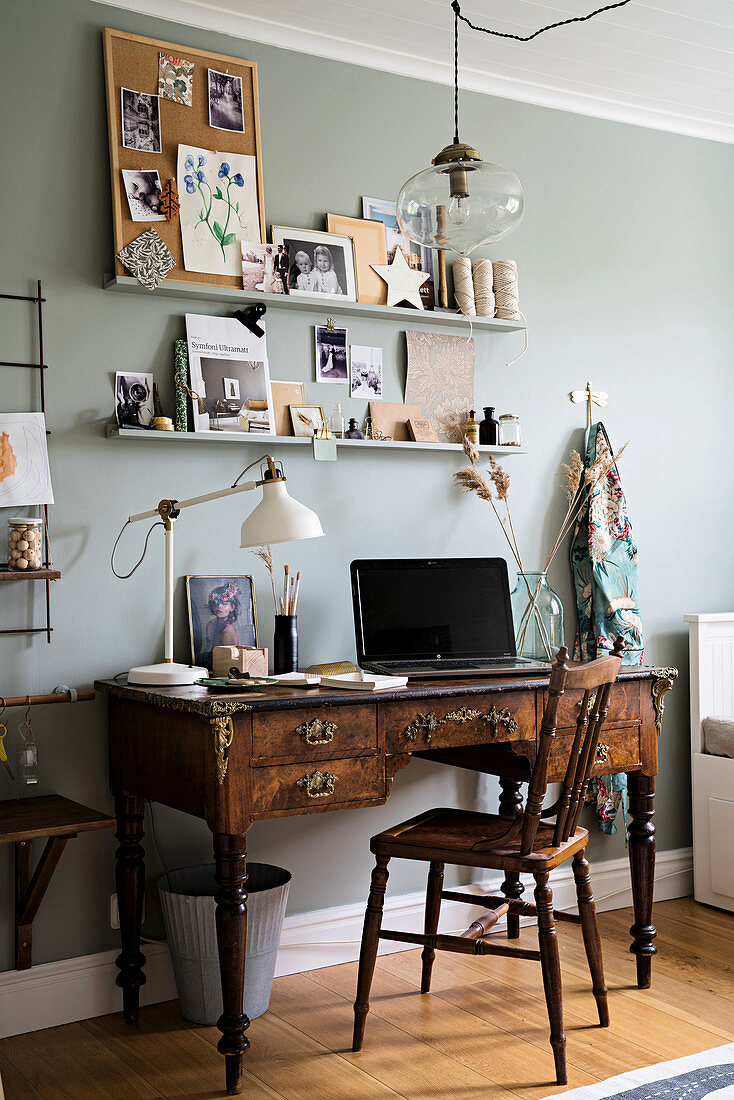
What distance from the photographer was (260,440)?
9.25ft

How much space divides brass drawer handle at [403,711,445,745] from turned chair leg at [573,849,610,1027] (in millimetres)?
470

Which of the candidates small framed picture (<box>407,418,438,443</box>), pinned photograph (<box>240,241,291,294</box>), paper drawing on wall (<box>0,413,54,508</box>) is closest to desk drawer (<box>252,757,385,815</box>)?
paper drawing on wall (<box>0,413,54,508</box>)

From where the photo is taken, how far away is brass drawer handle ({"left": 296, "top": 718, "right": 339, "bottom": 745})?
2262 millimetres

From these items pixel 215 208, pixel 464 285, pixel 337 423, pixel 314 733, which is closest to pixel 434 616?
pixel 337 423

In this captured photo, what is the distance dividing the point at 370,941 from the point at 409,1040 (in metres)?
0.29

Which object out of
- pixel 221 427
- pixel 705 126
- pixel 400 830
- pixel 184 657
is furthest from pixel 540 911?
pixel 705 126

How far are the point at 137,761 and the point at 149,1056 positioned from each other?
664 mm

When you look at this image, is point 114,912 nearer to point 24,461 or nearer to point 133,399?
point 24,461

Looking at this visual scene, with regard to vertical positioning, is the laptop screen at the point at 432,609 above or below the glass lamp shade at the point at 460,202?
below

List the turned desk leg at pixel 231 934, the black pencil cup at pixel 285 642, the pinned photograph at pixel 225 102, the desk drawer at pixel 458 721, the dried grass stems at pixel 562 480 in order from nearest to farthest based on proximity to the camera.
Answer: the turned desk leg at pixel 231 934, the desk drawer at pixel 458 721, the black pencil cup at pixel 285 642, the pinned photograph at pixel 225 102, the dried grass stems at pixel 562 480

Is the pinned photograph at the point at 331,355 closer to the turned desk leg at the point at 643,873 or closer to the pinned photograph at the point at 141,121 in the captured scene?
the pinned photograph at the point at 141,121

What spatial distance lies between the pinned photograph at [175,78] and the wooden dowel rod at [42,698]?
62.7 inches

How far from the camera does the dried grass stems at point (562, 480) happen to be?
3.09 meters

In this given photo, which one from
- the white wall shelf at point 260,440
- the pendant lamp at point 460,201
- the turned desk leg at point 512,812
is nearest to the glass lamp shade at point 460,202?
the pendant lamp at point 460,201
